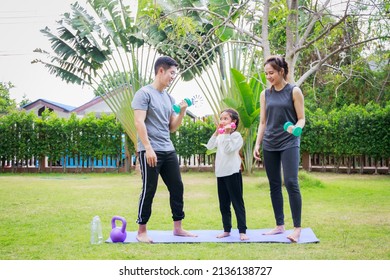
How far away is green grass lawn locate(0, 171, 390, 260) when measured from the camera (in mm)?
2543

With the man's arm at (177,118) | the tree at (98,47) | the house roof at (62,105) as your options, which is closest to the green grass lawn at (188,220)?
the man's arm at (177,118)

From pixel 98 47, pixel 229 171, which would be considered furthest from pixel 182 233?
pixel 98 47

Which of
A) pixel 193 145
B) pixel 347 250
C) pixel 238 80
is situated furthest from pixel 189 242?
pixel 193 145

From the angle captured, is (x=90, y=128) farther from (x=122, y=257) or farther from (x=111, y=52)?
(x=122, y=257)

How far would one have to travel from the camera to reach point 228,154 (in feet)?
9.58

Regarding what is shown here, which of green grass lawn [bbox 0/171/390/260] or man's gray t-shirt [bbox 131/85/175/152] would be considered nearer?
green grass lawn [bbox 0/171/390/260]

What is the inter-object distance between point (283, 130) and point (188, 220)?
1278 millimetres

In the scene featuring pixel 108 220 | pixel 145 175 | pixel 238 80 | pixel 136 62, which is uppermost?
pixel 136 62

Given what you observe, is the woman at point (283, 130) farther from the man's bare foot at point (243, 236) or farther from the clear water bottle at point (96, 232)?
the clear water bottle at point (96, 232)

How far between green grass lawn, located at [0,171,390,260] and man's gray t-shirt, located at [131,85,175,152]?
23.5 inches

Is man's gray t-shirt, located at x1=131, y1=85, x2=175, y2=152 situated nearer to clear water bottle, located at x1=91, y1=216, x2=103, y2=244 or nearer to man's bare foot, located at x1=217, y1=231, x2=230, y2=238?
clear water bottle, located at x1=91, y1=216, x2=103, y2=244

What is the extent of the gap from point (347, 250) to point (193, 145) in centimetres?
697

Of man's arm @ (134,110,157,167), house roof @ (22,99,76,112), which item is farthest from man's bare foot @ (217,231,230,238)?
house roof @ (22,99,76,112)
